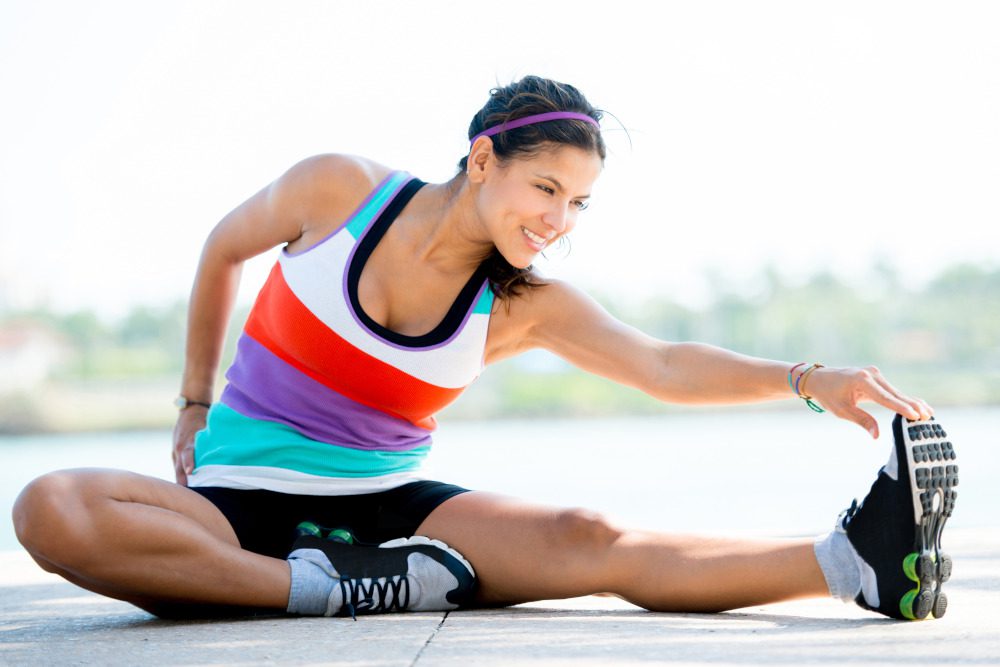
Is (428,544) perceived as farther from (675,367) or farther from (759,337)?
(759,337)

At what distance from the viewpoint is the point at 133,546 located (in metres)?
1.84

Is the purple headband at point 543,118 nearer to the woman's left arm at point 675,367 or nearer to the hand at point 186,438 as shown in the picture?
the woman's left arm at point 675,367

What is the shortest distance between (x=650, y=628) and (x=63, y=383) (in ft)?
60.1

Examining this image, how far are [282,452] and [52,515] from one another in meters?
0.47

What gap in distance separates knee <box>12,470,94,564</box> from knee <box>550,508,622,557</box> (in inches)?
32.3

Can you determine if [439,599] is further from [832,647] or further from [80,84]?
[80,84]

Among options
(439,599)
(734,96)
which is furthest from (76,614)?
(734,96)

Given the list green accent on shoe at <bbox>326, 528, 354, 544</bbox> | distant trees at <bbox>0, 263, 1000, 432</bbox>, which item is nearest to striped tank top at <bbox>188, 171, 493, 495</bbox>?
green accent on shoe at <bbox>326, 528, 354, 544</bbox>

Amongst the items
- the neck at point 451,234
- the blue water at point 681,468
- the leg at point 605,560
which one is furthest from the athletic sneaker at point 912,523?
the neck at point 451,234

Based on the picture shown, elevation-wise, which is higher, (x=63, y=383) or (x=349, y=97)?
(x=349, y=97)

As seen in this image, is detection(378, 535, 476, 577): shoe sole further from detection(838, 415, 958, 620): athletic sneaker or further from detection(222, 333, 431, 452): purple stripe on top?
detection(838, 415, 958, 620): athletic sneaker

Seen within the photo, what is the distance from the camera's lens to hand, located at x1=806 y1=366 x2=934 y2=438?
1741 mm

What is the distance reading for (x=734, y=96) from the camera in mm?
28828

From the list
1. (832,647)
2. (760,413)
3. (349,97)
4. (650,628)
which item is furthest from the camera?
(349,97)
